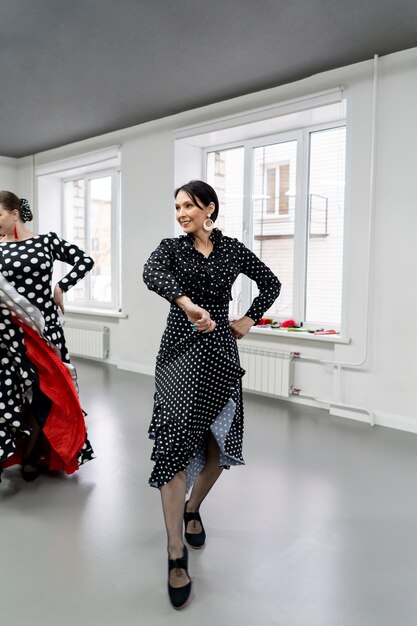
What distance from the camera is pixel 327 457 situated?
3.00m

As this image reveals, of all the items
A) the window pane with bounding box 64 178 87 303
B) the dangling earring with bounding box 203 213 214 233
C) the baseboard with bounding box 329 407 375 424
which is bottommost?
the baseboard with bounding box 329 407 375 424

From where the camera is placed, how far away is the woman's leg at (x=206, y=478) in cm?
188

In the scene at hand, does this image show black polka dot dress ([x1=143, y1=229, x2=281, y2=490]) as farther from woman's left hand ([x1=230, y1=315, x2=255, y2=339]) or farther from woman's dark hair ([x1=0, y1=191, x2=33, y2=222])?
woman's dark hair ([x1=0, y1=191, x2=33, y2=222])

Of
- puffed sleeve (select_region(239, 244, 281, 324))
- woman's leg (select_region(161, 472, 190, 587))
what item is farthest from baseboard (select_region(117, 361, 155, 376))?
woman's leg (select_region(161, 472, 190, 587))

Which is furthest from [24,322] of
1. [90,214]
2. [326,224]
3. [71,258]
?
[90,214]

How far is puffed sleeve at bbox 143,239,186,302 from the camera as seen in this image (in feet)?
5.35

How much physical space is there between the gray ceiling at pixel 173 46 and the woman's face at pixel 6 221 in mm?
1394

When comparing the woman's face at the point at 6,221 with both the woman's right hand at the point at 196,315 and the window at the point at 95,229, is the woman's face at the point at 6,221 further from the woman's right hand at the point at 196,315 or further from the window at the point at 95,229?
the window at the point at 95,229

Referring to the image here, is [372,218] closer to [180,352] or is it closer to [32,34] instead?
[180,352]

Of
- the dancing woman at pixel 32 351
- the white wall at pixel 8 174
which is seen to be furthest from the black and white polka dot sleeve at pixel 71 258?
the white wall at pixel 8 174

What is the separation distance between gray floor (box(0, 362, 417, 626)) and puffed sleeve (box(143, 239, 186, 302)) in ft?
3.28

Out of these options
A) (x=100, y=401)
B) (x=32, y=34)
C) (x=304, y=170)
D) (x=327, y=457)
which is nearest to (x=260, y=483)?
(x=327, y=457)

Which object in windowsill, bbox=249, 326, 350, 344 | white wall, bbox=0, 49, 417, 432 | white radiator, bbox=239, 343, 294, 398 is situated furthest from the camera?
white radiator, bbox=239, 343, 294, 398

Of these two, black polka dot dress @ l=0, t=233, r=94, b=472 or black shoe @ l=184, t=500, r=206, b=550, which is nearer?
black shoe @ l=184, t=500, r=206, b=550
